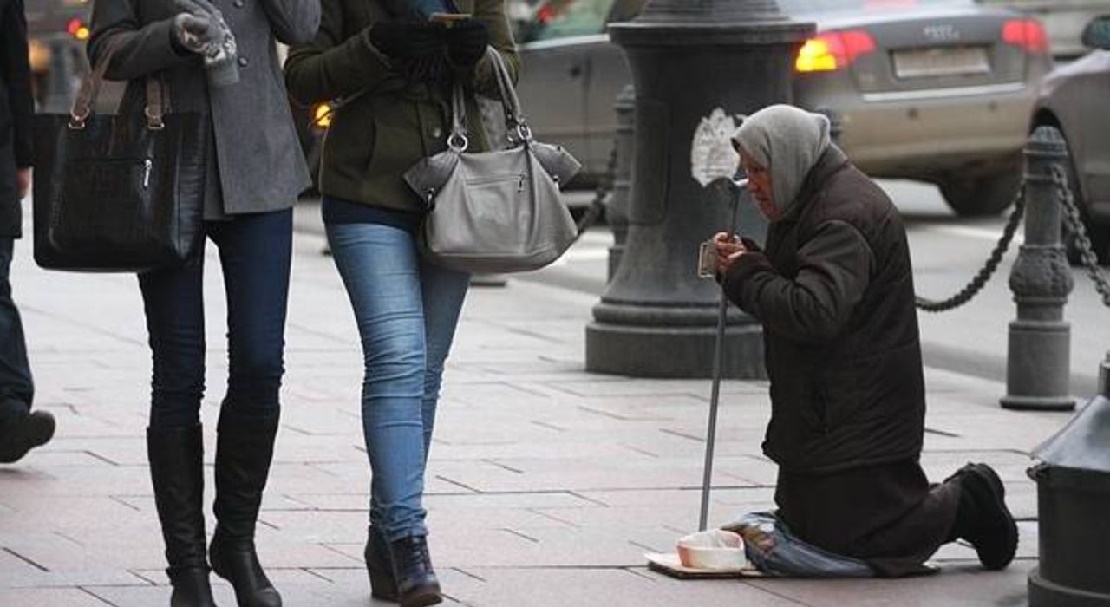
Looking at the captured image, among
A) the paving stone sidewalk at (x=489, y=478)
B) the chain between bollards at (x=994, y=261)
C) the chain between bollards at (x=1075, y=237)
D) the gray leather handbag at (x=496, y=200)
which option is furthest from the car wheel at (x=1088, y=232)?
the gray leather handbag at (x=496, y=200)

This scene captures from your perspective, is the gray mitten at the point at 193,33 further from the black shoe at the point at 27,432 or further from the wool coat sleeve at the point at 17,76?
the black shoe at the point at 27,432

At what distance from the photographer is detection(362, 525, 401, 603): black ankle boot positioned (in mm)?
6186

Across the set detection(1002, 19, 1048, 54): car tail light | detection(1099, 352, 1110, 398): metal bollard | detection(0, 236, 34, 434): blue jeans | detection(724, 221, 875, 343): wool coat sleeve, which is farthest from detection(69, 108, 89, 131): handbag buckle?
detection(1002, 19, 1048, 54): car tail light

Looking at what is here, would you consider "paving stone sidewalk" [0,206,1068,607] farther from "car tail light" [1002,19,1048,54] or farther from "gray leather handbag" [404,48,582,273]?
"car tail light" [1002,19,1048,54]

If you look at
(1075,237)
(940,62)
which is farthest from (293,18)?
(940,62)

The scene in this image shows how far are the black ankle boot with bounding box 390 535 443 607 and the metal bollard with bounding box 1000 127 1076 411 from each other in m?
4.11

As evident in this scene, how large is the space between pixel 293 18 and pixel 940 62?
10.8m

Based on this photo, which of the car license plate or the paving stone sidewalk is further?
the car license plate

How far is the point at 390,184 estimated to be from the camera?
607 centimetres

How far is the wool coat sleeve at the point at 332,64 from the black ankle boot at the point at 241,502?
29.8 inches

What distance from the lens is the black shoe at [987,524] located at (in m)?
6.61

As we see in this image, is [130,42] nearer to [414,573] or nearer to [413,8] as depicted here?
[413,8]

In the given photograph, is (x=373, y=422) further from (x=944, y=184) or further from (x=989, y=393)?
(x=944, y=184)

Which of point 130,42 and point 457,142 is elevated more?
point 130,42
